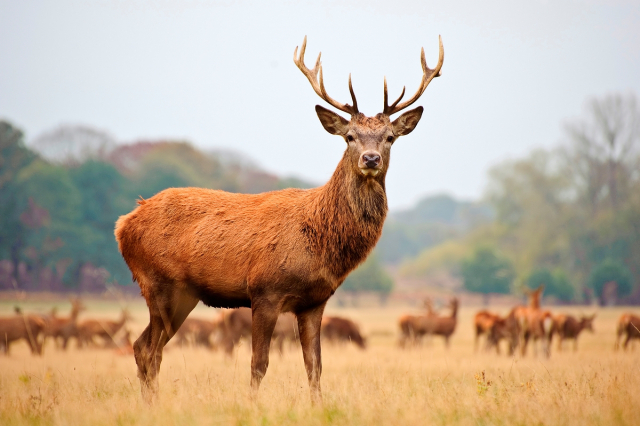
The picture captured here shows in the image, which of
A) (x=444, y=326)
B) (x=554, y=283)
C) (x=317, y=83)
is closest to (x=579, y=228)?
(x=554, y=283)

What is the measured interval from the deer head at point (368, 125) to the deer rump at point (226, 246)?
722mm

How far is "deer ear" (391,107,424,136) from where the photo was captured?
6789 millimetres

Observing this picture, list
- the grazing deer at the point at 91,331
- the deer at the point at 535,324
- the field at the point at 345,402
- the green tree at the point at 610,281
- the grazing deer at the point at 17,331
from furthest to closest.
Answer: the green tree at the point at 610,281 → the grazing deer at the point at 91,331 → the deer at the point at 535,324 → the grazing deer at the point at 17,331 → the field at the point at 345,402

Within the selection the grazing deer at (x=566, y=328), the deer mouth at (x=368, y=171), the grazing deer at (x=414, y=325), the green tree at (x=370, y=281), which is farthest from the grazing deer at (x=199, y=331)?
the green tree at (x=370, y=281)

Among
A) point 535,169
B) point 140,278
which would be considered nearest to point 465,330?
point 140,278

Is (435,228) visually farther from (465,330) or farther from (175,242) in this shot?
(175,242)

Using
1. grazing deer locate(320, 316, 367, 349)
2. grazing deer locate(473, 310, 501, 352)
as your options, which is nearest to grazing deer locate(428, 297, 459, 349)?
grazing deer locate(473, 310, 501, 352)

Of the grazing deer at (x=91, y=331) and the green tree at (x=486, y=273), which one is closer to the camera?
the grazing deer at (x=91, y=331)

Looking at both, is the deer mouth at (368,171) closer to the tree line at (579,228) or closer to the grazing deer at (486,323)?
the grazing deer at (486,323)

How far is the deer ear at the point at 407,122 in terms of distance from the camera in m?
6.79

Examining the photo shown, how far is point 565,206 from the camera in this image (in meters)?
54.1

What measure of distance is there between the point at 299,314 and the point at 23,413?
2.52 metres

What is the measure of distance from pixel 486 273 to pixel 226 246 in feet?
156

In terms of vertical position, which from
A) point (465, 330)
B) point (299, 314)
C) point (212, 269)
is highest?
point (212, 269)
